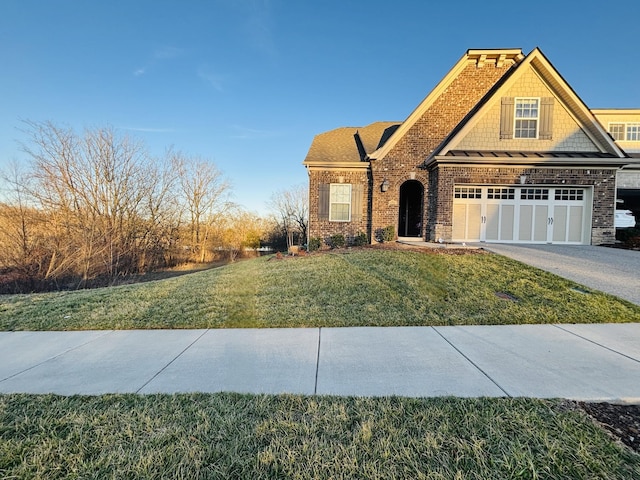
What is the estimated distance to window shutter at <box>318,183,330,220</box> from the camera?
13648mm

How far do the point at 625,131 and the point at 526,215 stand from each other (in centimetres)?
1077

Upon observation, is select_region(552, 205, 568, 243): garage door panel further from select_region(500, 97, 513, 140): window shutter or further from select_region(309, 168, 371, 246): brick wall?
select_region(309, 168, 371, 246): brick wall

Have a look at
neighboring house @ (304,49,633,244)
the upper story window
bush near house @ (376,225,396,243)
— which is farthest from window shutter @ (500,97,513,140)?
the upper story window

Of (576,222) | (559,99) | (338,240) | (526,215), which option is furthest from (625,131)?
Result: (338,240)

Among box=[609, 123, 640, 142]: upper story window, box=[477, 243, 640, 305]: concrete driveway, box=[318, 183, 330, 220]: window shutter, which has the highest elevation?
box=[609, 123, 640, 142]: upper story window

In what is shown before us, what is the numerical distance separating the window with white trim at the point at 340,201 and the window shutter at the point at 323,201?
0.46 ft

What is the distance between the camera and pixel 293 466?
189cm

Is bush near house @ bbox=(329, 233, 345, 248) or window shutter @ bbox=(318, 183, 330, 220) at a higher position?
window shutter @ bbox=(318, 183, 330, 220)

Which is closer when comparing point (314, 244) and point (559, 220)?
point (559, 220)

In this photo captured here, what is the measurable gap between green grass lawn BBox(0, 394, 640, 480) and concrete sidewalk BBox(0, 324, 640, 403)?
11.8 inches

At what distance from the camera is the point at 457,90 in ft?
42.6

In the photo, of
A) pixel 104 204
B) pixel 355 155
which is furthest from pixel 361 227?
pixel 104 204

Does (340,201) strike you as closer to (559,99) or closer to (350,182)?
(350,182)

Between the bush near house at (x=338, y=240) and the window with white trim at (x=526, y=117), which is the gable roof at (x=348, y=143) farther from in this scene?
the window with white trim at (x=526, y=117)
